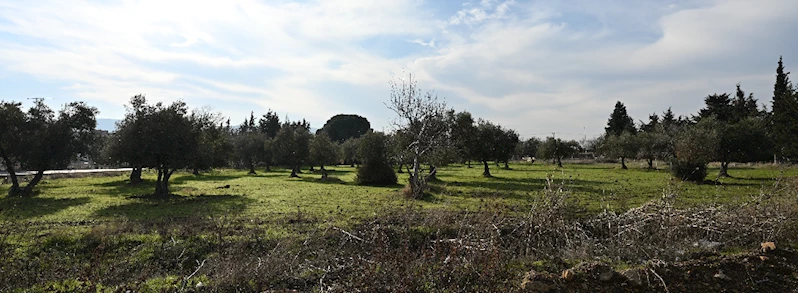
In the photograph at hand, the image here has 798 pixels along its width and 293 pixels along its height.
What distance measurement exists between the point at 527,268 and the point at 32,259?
37.1ft

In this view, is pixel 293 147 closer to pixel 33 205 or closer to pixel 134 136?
pixel 134 136

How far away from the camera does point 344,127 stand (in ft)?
407

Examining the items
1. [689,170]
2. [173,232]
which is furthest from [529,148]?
[173,232]

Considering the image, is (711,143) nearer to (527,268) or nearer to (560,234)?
(560,234)

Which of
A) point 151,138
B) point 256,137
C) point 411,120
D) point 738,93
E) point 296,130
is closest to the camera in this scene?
point 151,138

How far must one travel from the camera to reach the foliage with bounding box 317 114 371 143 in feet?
402

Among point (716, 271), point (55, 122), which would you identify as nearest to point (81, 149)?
point (55, 122)

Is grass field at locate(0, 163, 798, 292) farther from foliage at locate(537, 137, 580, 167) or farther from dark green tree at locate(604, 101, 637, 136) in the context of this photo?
dark green tree at locate(604, 101, 637, 136)

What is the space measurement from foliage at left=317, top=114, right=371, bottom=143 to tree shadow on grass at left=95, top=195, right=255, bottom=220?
324ft

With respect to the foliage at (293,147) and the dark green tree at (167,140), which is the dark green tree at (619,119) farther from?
the dark green tree at (167,140)

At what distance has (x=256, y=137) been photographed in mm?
58438

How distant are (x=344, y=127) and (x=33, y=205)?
105 metres

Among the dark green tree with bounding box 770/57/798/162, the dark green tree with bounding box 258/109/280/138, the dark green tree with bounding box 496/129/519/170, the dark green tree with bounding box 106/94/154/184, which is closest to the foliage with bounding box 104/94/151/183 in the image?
the dark green tree with bounding box 106/94/154/184

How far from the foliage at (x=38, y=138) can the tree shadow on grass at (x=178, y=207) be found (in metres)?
7.43
